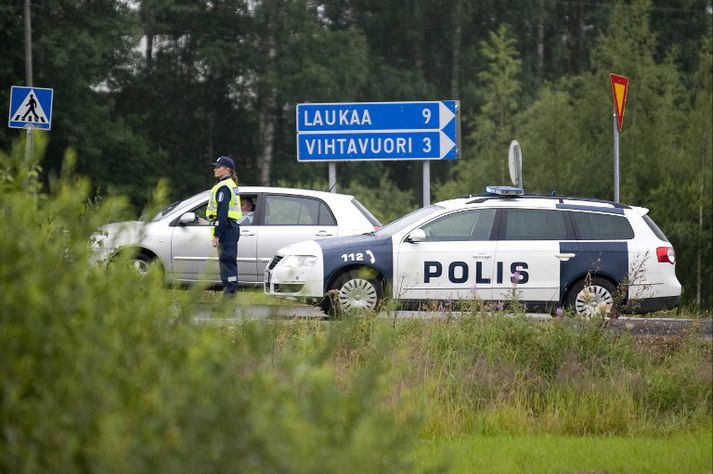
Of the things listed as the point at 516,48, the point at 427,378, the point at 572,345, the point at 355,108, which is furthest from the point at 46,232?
the point at 516,48

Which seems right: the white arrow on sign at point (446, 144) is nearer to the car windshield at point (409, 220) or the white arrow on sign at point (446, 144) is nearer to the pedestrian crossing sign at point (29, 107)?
the car windshield at point (409, 220)

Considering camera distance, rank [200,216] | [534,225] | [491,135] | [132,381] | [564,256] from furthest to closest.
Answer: [491,135] < [200,216] < [534,225] < [564,256] < [132,381]

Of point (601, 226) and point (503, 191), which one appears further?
point (503, 191)

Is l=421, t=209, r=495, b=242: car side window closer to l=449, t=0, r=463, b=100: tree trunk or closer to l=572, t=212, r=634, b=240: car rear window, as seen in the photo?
l=572, t=212, r=634, b=240: car rear window

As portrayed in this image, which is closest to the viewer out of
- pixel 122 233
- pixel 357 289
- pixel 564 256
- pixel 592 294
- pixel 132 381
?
pixel 132 381

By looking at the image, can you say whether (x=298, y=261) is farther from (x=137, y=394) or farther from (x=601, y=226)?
(x=137, y=394)

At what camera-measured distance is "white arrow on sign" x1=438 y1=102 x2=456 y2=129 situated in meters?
19.1

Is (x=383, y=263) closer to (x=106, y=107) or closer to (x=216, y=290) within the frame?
(x=216, y=290)

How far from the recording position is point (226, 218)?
1464 centimetres

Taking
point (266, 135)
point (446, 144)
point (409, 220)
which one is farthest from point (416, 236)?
point (266, 135)

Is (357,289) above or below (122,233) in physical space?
below

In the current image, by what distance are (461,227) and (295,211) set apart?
3051 mm

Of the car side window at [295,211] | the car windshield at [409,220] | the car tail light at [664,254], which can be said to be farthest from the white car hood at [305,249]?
the car tail light at [664,254]

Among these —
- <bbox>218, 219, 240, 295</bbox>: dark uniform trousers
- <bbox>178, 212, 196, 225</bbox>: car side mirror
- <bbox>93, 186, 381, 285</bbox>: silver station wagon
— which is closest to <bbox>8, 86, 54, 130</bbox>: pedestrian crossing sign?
<bbox>93, 186, 381, 285</bbox>: silver station wagon
